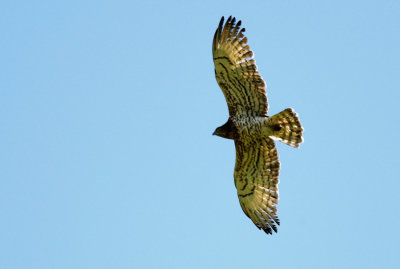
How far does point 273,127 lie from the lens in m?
11.6

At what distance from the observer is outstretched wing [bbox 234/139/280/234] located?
39.6ft

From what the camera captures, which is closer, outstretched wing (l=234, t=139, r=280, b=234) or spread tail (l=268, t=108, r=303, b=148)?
spread tail (l=268, t=108, r=303, b=148)

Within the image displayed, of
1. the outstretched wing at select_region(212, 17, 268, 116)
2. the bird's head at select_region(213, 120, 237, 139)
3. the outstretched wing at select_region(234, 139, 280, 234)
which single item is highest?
the outstretched wing at select_region(212, 17, 268, 116)

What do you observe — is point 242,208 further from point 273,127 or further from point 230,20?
point 230,20

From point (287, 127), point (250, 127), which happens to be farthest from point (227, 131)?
point (287, 127)

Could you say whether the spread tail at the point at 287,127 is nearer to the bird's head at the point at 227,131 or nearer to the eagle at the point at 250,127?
the eagle at the point at 250,127

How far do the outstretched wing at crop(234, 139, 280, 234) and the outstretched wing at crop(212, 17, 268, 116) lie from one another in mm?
736

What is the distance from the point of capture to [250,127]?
11.6 meters

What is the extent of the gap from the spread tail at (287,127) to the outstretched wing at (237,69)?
0.86ft

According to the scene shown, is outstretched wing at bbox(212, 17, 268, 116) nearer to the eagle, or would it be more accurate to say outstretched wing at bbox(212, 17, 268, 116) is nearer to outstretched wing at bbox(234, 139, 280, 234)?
the eagle

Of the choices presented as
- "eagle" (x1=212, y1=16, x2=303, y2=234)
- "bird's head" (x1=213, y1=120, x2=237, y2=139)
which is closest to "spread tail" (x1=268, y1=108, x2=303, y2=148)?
"eagle" (x1=212, y1=16, x2=303, y2=234)

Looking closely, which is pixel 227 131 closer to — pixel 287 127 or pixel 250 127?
pixel 250 127

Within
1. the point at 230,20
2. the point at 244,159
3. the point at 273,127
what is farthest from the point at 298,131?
the point at 230,20

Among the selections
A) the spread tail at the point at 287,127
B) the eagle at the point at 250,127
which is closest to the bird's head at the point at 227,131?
the eagle at the point at 250,127
